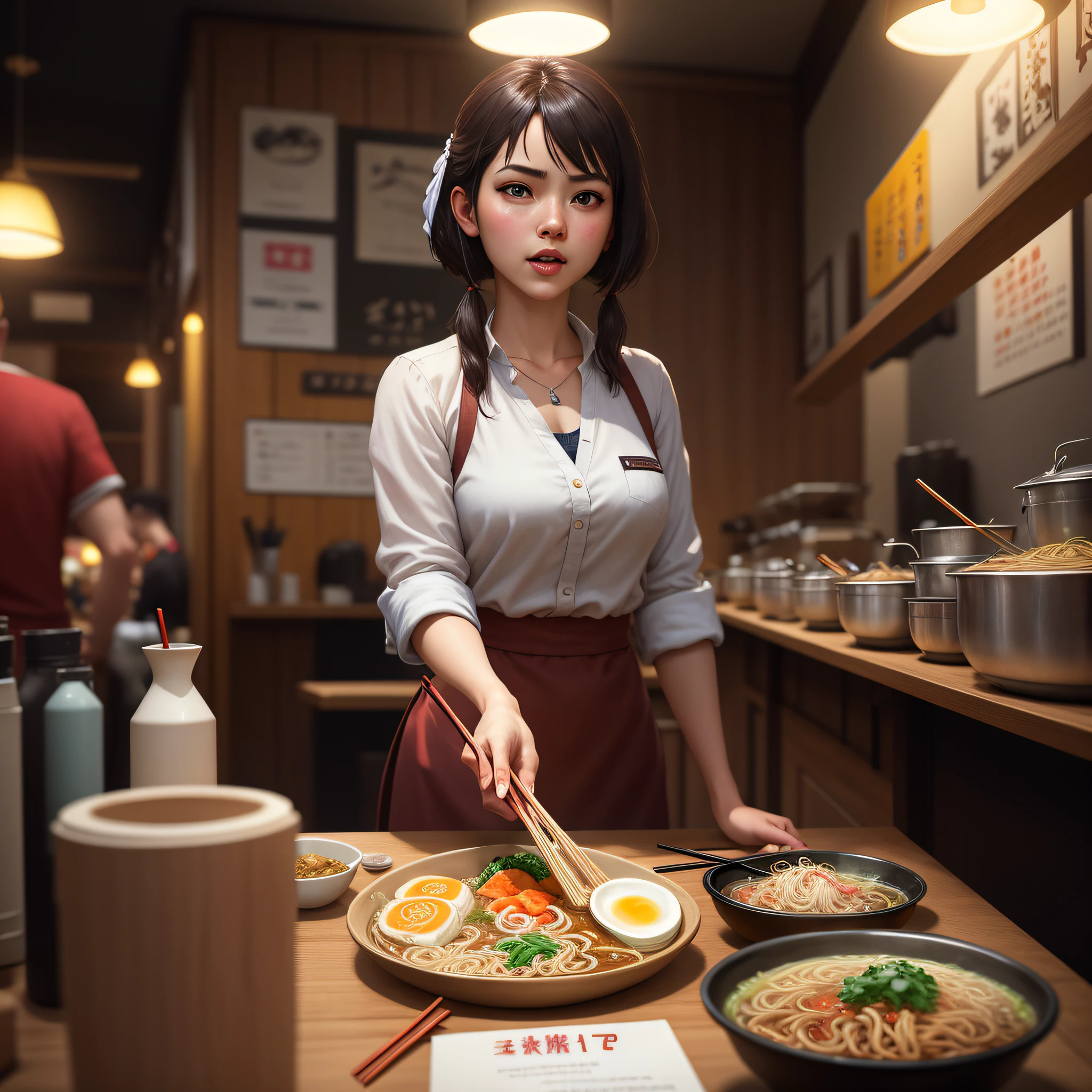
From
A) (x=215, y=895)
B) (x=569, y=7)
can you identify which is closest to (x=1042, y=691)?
(x=215, y=895)

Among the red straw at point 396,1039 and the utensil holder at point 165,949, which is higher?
the utensil holder at point 165,949

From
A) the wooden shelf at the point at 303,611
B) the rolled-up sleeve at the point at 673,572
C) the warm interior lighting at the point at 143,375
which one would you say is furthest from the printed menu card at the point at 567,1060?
the warm interior lighting at the point at 143,375

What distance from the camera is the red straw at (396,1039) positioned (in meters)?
0.67

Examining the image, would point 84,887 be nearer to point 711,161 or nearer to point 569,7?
point 569,7

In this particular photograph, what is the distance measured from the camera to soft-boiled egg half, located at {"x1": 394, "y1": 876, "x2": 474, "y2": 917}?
2.93 feet

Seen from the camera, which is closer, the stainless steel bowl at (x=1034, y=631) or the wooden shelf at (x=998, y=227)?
the stainless steel bowl at (x=1034, y=631)

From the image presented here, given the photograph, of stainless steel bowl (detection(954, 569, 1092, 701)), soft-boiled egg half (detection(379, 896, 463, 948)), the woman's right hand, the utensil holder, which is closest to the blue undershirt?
the woman's right hand

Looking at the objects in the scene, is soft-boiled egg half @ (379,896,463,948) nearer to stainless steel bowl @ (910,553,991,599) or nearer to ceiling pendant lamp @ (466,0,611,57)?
stainless steel bowl @ (910,553,991,599)

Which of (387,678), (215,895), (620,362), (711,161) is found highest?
(711,161)

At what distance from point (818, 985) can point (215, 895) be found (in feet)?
1.53

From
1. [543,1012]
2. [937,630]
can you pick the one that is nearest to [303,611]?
[937,630]

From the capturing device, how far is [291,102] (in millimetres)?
4016

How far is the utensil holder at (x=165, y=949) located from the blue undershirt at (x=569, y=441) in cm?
91

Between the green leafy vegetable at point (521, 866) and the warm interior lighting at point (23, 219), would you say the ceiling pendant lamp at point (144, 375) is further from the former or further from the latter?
the green leafy vegetable at point (521, 866)
